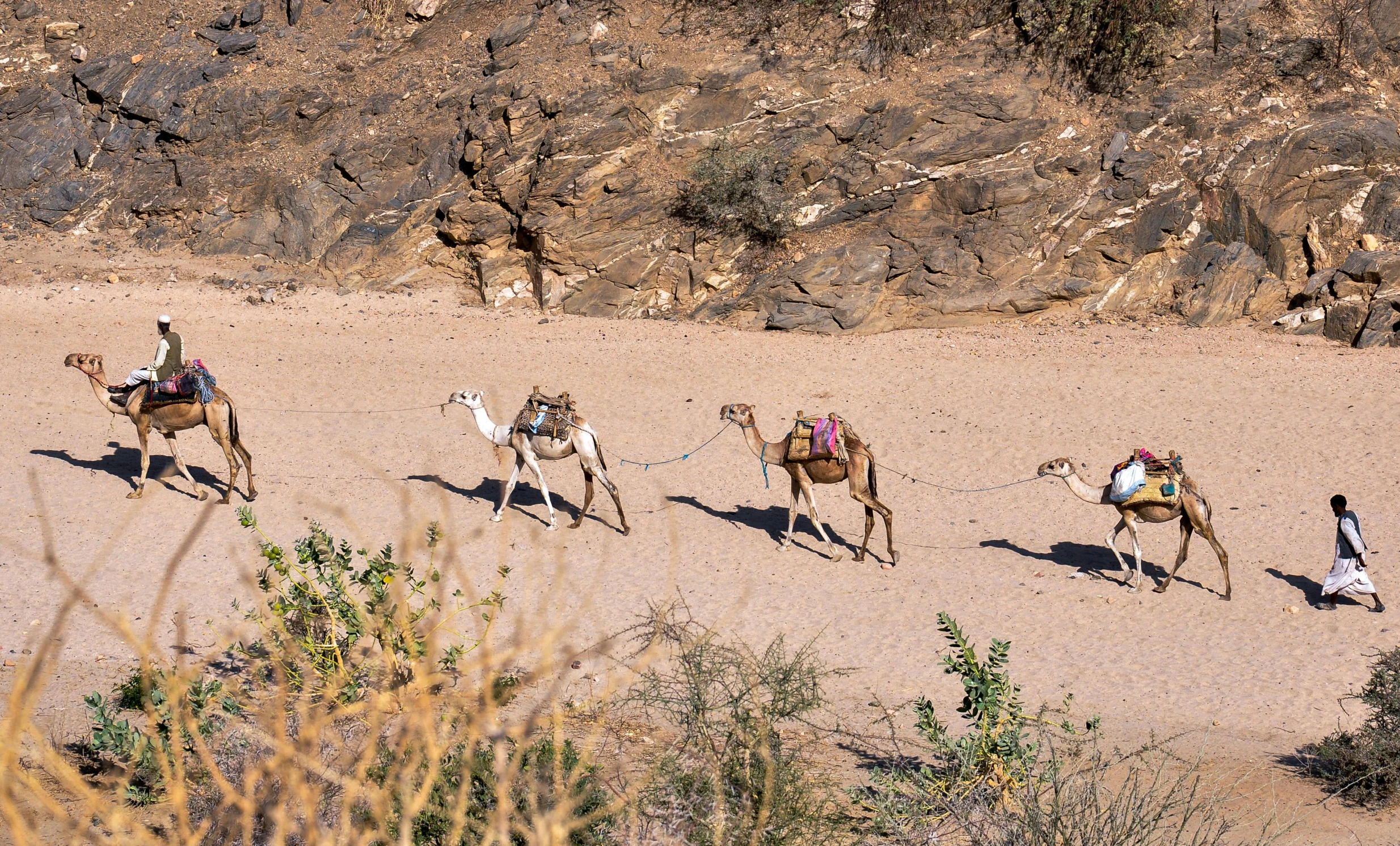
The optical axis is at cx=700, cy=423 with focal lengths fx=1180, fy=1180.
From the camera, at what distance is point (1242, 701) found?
10055 millimetres

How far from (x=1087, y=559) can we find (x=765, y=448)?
402cm

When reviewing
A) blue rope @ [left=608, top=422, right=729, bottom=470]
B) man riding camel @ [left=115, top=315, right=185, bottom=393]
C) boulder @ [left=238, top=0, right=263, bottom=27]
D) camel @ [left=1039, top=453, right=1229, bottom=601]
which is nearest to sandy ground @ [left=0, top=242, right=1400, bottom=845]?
blue rope @ [left=608, top=422, right=729, bottom=470]

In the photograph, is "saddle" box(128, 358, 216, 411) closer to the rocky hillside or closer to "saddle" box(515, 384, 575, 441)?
"saddle" box(515, 384, 575, 441)

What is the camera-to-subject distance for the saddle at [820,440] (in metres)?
13.4

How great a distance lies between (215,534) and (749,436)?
6.38 meters

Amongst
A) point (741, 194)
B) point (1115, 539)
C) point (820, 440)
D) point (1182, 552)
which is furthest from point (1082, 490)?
point (741, 194)

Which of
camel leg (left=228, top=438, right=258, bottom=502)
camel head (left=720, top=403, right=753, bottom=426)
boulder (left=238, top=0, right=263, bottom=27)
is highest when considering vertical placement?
boulder (left=238, top=0, right=263, bottom=27)

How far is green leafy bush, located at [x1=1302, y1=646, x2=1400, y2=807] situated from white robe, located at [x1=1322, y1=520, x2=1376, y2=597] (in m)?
3.07

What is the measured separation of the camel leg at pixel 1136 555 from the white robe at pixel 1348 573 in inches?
69.6

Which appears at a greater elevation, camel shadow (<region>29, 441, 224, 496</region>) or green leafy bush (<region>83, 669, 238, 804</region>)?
camel shadow (<region>29, 441, 224, 496</region>)

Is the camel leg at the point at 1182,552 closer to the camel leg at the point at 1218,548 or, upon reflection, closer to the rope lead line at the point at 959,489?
the camel leg at the point at 1218,548

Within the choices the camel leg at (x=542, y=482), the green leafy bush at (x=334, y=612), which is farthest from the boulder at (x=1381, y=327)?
the green leafy bush at (x=334, y=612)

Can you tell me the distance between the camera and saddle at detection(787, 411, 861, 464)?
43.9 ft

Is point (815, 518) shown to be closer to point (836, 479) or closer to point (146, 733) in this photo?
point (836, 479)
